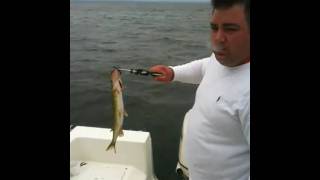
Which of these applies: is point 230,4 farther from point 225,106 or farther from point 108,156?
point 108,156

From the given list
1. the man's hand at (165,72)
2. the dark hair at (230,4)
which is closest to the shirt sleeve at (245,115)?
the dark hair at (230,4)

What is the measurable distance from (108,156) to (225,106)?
2.04m

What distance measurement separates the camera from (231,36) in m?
1.76

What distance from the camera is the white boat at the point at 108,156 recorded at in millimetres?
3391

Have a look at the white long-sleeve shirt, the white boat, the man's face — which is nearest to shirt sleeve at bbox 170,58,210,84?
the white long-sleeve shirt

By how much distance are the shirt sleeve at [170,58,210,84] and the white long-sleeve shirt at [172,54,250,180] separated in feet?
1.25

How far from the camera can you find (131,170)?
11.3 feet

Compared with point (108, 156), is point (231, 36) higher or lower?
higher

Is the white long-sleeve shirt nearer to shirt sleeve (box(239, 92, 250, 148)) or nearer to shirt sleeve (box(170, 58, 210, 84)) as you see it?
shirt sleeve (box(239, 92, 250, 148))

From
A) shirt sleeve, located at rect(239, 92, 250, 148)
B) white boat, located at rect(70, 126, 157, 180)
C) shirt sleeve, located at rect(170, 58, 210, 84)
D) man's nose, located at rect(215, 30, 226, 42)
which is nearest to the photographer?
shirt sleeve, located at rect(239, 92, 250, 148)

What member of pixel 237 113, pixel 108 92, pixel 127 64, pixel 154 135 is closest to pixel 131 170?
pixel 237 113

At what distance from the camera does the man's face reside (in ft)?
5.67

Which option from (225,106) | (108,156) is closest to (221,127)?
(225,106)
